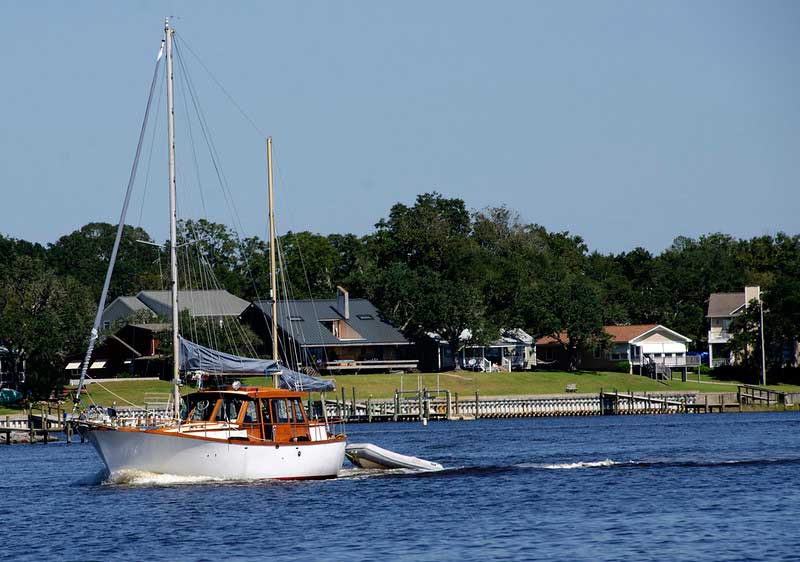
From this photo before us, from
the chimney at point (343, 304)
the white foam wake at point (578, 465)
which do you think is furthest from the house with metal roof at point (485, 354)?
the white foam wake at point (578, 465)

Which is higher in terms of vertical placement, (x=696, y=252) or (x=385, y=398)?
(x=696, y=252)

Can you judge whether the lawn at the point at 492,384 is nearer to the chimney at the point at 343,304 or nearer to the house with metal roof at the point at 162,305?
the chimney at the point at 343,304

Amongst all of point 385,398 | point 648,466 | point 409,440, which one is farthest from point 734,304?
point 648,466

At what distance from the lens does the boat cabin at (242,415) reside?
150 feet

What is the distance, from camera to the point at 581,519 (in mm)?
38625

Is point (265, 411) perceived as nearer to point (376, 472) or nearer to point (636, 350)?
point (376, 472)

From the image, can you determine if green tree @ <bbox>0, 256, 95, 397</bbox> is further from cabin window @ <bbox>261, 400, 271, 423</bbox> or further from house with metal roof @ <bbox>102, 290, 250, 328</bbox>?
cabin window @ <bbox>261, 400, 271, 423</bbox>

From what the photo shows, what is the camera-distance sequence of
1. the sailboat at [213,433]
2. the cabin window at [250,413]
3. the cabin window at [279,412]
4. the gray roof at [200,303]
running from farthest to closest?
the gray roof at [200,303]
the cabin window at [279,412]
the cabin window at [250,413]
the sailboat at [213,433]

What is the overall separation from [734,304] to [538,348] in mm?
22046

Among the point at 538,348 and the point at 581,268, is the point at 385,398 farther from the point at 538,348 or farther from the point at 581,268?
the point at 581,268

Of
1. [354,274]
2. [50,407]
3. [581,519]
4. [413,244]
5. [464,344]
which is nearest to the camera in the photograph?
[581,519]

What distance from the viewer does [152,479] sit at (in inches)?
1794

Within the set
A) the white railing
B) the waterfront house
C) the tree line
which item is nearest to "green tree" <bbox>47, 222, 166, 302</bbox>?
the tree line

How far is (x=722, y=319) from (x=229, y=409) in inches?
4214
